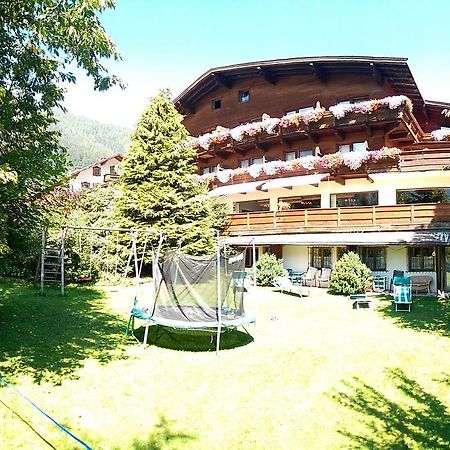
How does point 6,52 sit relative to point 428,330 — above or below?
above

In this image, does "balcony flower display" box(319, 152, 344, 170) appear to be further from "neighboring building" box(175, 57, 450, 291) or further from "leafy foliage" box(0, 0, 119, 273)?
"leafy foliage" box(0, 0, 119, 273)

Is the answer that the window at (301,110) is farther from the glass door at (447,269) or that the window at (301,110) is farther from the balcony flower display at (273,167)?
the glass door at (447,269)

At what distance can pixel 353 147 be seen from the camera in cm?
2636

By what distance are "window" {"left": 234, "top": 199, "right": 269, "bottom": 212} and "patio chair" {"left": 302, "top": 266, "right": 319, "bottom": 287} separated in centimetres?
762

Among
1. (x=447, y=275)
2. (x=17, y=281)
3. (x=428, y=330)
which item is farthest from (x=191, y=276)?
(x=447, y=275)

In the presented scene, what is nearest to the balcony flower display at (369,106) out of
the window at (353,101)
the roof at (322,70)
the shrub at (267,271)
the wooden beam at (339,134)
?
the wooden beam at (339,134)

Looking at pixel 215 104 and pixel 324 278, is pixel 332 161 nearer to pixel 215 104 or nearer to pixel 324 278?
pixel 324 278

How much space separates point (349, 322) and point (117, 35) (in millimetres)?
10979

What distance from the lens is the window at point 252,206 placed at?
30.9 m

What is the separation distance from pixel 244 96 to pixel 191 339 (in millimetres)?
23838

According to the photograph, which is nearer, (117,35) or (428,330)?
(117,35)

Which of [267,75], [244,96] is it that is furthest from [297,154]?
[244,96]

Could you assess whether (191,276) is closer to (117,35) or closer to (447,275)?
(117,35)

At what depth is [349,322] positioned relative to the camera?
1469cm
